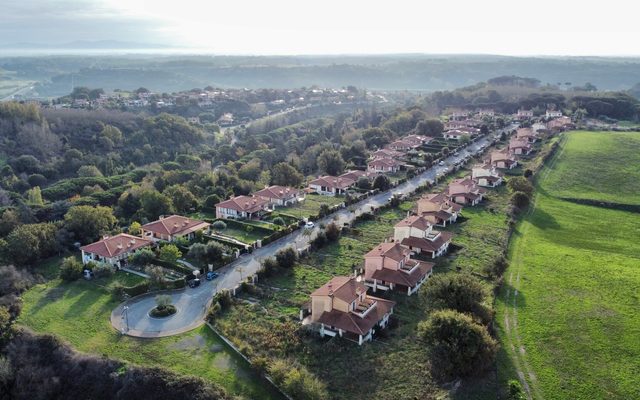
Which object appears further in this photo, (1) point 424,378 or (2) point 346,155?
(2) point 346,155

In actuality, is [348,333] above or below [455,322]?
below

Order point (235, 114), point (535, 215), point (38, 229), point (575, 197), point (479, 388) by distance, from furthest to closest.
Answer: point (235, 114) → point (575, 197) → point (535, 215) → point (38, 229) → point (479, 388)

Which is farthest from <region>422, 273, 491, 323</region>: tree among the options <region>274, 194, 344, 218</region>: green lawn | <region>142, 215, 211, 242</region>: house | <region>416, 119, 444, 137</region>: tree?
<region>416, 119, 444, 137</region>: tree

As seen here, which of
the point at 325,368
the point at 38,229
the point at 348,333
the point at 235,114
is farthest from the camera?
the point at 235,114

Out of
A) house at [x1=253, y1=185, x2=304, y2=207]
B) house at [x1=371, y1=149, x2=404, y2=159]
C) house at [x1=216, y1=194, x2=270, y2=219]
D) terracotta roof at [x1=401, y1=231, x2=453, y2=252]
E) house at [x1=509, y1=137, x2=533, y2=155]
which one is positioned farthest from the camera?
house at [x1=509, y1=137, x2=533, y2=155]

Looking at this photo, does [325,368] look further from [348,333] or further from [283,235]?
[283,235]

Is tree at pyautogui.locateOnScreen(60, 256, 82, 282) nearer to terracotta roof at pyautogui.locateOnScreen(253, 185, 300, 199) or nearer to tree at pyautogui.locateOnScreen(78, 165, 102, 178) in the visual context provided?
terracotta roof at pyautogui.locateOnScreen(253, 185, 300, 199)

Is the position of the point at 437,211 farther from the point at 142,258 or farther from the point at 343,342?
the point at 142,258

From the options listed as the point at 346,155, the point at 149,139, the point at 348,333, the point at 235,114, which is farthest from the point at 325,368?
the point at 235,114
